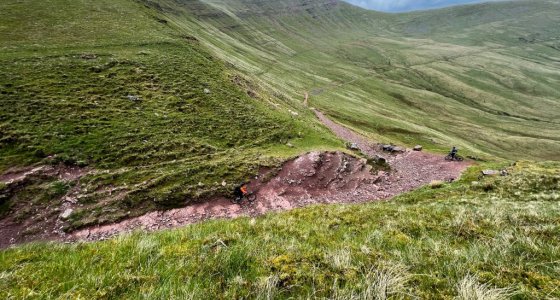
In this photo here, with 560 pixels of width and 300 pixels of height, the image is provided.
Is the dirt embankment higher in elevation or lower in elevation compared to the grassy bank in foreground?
lower

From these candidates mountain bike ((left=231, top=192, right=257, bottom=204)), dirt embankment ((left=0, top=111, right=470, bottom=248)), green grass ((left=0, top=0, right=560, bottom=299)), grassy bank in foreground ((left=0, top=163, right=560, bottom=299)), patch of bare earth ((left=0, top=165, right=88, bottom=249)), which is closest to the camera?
grassy bank in foreground ((left=0, top=163, right=560, bottom=299))

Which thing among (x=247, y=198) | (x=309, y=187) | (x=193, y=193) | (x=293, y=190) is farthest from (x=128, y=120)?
(x=309, y=187)

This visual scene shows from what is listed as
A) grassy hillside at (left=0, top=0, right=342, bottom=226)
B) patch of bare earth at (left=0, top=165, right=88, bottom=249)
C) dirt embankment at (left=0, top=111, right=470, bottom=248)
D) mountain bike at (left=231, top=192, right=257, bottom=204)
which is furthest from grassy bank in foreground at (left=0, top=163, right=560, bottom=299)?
grassy hillside at (left=0, top=0, right=342, bottom=226)

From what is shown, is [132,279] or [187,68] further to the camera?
[187,68]

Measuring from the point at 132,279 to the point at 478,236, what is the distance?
8.31 metres

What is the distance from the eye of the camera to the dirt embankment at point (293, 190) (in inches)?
773

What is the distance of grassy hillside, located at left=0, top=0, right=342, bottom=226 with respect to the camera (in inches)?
947

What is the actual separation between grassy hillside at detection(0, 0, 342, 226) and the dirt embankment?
1.17 m

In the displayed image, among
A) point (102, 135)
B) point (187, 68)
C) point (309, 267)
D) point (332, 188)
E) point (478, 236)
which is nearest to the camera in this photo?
point (309, 267)

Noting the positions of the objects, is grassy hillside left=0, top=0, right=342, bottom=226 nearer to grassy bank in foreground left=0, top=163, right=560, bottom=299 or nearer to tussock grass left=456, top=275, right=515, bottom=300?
grassy bank in foreground left=0, top=163, right=560, bottom=299

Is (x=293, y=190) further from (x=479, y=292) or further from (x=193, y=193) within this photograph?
(x=479, y=292)

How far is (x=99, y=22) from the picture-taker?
5819cm

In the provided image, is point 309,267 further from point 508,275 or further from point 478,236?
point 478,236

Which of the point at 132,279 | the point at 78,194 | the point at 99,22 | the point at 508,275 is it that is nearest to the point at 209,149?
the point at 78,194
